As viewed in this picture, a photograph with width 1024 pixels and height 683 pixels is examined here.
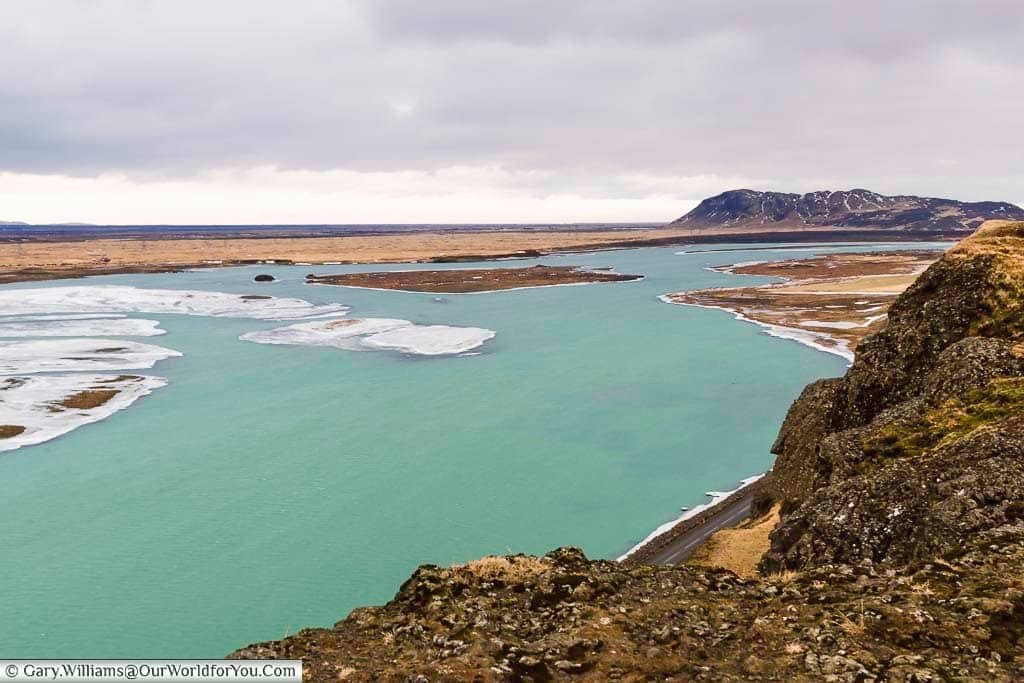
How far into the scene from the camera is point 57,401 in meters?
42.7

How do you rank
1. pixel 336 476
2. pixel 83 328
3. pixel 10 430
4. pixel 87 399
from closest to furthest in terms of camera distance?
pixel 336 476 → pixel 10 430 → pixel 87 399 → pixel 83 328

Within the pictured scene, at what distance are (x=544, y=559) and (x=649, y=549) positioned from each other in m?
12.0

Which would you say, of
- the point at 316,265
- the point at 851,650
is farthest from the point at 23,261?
the point at 851,650

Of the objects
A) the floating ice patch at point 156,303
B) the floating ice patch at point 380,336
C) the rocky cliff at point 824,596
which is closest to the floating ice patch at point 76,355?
the floating ice patch at point 380,336

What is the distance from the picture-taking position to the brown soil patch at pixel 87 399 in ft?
137

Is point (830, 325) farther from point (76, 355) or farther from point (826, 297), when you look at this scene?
point (76, 355)

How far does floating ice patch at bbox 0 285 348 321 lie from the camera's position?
8362 cm

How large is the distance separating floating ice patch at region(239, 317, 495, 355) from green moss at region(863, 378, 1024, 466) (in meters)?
45.9

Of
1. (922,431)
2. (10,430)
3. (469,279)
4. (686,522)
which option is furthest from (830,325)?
(10,430)

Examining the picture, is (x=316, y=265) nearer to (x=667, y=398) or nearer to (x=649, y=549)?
(x=667, y=398)

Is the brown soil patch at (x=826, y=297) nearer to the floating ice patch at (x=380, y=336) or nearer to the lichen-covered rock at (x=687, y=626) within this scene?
the floating ice patch at (x=380, y=336)

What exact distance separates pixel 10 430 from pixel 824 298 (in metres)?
86.7

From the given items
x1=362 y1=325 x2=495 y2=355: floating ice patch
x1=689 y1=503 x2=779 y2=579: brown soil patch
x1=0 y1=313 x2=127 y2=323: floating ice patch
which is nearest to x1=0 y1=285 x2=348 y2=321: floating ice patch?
x1=0 y1=313 x2=127 y2=323: floating ice patch

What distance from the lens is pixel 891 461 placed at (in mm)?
15414
